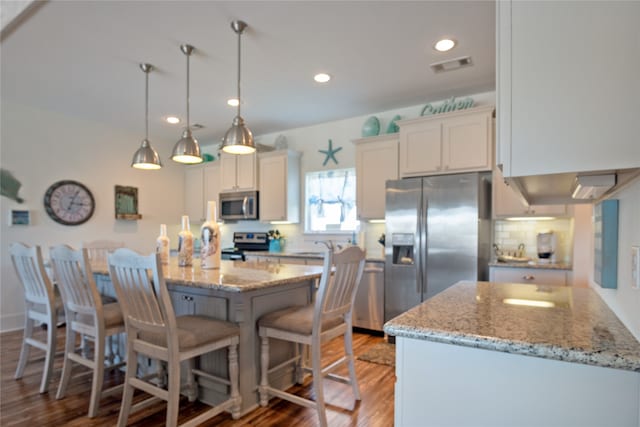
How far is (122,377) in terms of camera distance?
107 inches

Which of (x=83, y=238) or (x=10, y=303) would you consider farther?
(x=83, y=238)

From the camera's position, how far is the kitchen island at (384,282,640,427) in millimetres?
792

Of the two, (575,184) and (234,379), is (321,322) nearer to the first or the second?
(234,379)

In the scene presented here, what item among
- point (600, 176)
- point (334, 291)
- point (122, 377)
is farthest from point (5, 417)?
point (600, 176)

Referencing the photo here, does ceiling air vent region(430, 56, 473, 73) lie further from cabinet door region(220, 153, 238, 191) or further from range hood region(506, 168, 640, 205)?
cabinet door region(220, 153, 238, 191)

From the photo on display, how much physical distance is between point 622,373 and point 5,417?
3.10 metres

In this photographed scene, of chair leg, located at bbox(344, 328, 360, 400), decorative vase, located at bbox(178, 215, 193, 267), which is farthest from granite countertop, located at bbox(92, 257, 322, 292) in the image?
chair leg, located at bbox(344, 328, 360, 400)

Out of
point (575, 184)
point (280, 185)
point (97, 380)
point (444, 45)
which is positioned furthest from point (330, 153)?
point (575, 184)

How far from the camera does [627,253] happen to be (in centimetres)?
97

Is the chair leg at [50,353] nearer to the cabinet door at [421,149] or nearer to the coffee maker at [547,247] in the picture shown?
the cabinet door at [421,149]

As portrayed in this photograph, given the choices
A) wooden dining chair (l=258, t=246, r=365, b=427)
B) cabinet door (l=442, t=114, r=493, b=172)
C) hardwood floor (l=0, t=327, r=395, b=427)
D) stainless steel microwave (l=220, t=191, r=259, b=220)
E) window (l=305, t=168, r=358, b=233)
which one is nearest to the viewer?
wooden dining chair (l=258, t=246, r=365, b=427)

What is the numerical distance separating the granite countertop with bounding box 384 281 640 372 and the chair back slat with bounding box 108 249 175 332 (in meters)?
1.23

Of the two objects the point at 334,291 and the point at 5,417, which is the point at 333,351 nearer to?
the point at 334,291

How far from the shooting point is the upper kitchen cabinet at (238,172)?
16.6 feet
